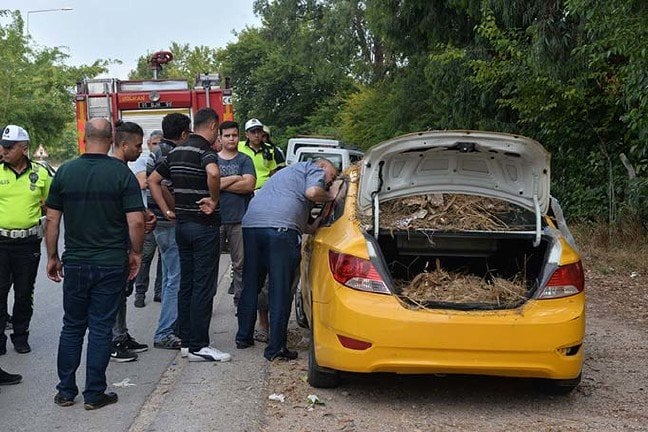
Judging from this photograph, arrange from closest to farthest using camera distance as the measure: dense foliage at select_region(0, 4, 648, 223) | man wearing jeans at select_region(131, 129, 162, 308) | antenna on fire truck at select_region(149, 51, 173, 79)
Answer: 1. man wearing jeans at select_region(131, 129, 162, 308)
2. dense foliage at select_region(0, 4, 648, 223)
3. antenna on fire truck at select_region(149, 51, 173, 79)

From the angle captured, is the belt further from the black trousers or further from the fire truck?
the fire truck

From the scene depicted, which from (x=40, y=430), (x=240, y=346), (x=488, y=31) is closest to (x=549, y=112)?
(x=488, y=31)

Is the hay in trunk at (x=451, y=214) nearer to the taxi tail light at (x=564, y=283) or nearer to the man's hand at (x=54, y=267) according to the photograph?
the taxi tail light at (x=564, y=283)

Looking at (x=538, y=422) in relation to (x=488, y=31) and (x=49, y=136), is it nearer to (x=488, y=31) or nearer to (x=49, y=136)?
(x=488, y=31)

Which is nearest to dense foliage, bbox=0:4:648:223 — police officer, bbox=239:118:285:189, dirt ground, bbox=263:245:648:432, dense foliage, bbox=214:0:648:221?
dense foliage, bbox=214:0:648:221

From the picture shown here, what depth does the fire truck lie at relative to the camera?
1540 cm

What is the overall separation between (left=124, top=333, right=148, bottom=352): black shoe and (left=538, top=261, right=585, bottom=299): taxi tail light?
3.45 metres

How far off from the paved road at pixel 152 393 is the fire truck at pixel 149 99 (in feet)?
28.2

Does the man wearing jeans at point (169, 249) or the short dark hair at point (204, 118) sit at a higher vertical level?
the short dark hair at point (204, 118)

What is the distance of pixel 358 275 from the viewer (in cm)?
509

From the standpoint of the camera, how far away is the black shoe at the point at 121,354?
644cm

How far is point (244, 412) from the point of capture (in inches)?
200

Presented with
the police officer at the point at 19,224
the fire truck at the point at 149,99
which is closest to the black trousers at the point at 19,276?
the police officer at the point at 19,224

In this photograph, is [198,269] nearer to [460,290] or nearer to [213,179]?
[213,179]
